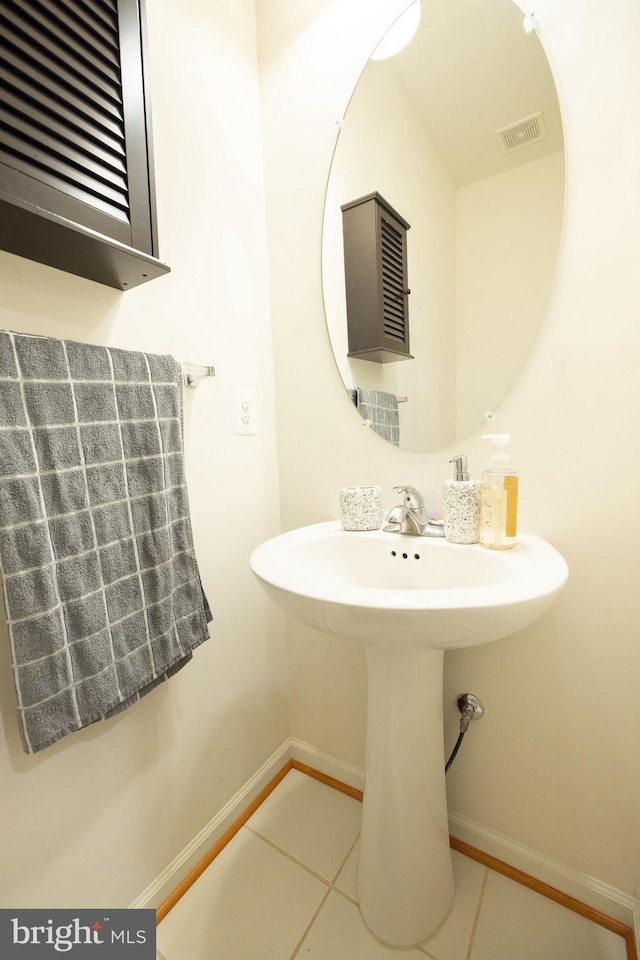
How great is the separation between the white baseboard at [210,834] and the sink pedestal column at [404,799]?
1.35ft

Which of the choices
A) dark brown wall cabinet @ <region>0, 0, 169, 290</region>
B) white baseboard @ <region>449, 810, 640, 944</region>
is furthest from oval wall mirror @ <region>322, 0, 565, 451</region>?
white baseboard @ <region>449, 810, 640, 944</region>

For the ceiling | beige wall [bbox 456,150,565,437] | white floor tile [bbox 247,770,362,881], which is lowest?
A: white floor tile [bbox 247,770,362,881]

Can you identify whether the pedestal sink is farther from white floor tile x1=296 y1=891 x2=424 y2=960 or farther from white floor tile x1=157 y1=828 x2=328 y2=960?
white floor tile x1=157 y1=828 x2=328 y2=960

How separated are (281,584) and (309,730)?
36.3 inches

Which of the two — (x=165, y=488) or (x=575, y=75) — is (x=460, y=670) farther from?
(x=575, y=75)

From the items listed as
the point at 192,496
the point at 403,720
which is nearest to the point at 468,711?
the point at 403,720

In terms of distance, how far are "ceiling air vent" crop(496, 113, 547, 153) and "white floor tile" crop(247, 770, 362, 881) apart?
1677 millimetres

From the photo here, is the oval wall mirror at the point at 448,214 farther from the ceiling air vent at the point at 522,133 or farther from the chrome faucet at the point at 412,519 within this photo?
the chrome faucet at the point at 412,519

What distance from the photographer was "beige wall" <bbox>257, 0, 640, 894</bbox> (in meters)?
0.72

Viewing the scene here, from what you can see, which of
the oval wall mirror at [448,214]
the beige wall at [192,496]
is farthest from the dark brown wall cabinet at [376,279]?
the beige wall at [192,496]

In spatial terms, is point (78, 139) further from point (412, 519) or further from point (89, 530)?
point (412, 519)

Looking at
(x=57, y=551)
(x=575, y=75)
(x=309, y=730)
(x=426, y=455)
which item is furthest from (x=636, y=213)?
(x=309, y=730)

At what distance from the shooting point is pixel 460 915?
875 mm

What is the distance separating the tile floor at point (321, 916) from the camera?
32.1 inches
